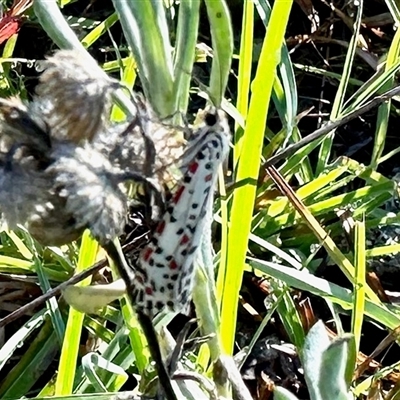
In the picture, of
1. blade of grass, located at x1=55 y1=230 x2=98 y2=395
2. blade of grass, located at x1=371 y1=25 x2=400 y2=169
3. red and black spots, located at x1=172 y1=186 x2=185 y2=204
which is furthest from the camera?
blade of grass, located at x1=371 y1=25 x2=400 y2=169

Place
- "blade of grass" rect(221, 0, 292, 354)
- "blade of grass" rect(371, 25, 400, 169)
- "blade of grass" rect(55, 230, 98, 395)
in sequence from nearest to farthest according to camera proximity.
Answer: "blade of grass" rect(221, 0, 292, 354)
"blade of grass" rect(55, 230, 98, 395)
"blade of grass" rect(371, 25, 400, 169)

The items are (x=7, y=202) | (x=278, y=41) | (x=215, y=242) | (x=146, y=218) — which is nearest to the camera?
(x=7, y=202)

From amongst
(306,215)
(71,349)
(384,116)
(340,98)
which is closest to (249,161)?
(71,349)

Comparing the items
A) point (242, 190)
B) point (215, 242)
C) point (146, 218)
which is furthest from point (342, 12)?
point (146, 218)

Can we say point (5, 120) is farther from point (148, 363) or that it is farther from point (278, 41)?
point (148, 363)

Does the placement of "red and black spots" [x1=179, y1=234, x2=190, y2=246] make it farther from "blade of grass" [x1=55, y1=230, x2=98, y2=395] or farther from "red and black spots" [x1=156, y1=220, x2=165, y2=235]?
"blade of grass" [x1=55, y1=230, x2=98, y2=395]

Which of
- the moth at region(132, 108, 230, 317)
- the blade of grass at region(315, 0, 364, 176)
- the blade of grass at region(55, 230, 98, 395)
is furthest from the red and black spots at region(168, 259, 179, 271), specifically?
the blade of grass at region(315, 0, 364, 176)

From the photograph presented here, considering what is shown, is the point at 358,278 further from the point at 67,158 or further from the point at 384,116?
the point at 67,158

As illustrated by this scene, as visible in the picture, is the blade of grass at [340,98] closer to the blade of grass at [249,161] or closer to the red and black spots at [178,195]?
the blade of grass at [249,161]

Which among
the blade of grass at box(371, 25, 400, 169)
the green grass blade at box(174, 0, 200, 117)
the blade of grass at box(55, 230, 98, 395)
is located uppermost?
the green grass blade at box(174, 0, 200, 117)
